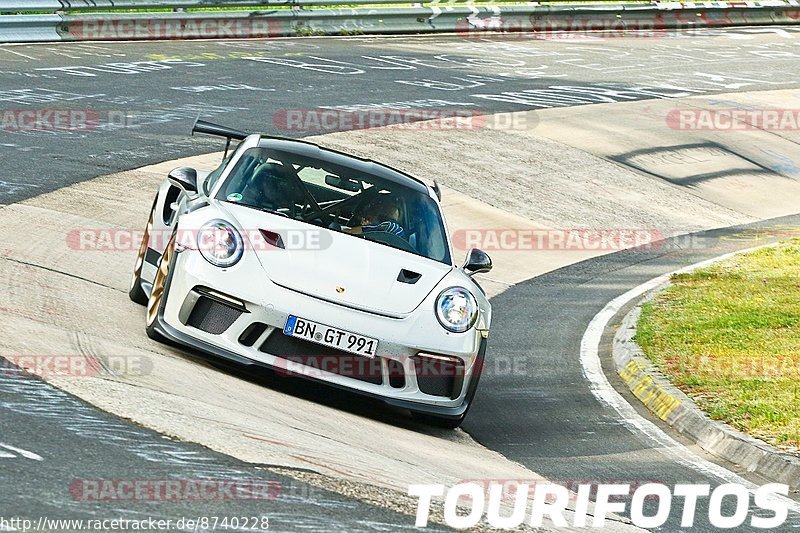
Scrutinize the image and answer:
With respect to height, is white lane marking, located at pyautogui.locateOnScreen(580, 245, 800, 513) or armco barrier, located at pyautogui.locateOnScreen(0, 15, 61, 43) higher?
armco barrier, located at pyautogui.locateOnScreen(0, 15, 61, 43)

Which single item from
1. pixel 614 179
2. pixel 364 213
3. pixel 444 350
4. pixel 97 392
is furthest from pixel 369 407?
pixel 614 179

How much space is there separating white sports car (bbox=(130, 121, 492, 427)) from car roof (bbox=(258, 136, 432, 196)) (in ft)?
1.10

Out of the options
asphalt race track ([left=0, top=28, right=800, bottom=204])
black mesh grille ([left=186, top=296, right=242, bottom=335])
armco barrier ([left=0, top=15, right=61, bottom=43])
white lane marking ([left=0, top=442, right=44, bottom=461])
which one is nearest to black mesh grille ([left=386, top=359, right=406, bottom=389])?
black mesh grille ([left=186, top=296, right=242, bottom=335])

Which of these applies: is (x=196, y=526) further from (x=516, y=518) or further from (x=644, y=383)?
(x=644, y=383)

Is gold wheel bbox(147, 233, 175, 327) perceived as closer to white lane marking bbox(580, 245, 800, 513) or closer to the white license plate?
the white license plate

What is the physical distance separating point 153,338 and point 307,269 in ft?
3.41

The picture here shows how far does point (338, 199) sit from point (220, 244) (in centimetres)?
130

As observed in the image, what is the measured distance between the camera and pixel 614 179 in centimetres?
1864

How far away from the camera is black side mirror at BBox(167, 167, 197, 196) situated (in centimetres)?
834

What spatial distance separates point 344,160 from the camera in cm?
880

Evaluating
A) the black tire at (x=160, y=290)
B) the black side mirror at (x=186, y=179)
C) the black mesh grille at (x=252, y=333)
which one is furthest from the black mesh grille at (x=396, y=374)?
the black side mirror at (x=186, y=179)

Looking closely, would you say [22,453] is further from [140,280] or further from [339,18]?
[339,18]

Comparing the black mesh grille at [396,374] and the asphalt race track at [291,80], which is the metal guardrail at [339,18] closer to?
the asphalt race track at [291,80]

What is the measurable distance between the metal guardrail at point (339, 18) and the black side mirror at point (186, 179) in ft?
44.9
